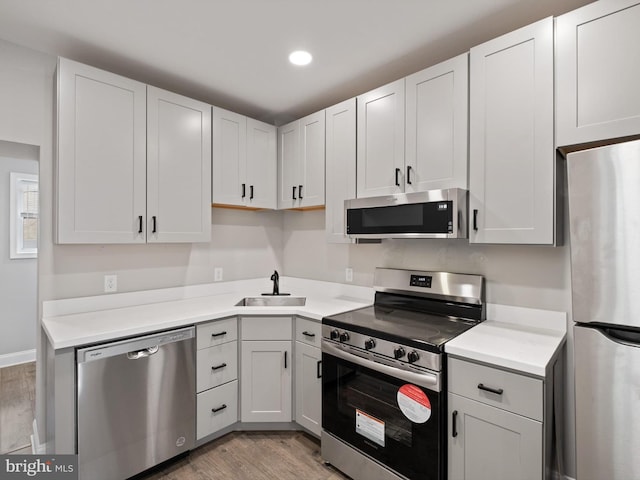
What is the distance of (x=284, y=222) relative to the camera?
11.7 feet

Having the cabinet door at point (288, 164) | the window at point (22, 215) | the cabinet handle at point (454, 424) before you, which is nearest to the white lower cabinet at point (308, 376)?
the cabinet handle at point (454, 424)

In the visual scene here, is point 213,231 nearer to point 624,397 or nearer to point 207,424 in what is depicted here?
point 207,424

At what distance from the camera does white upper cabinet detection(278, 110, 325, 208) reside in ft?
9.00

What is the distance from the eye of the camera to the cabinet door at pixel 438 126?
1925mm

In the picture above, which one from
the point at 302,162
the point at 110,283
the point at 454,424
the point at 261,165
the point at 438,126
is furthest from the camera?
the point at 261,165

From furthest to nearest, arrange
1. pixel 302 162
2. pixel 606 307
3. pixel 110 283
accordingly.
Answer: pixel 302 162, pixel 110 283, pixel 606 307

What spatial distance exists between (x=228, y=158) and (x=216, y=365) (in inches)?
61.6

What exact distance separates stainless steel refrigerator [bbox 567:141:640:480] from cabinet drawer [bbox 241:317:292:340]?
5.43 feet

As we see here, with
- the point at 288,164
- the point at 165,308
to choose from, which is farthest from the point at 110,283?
the point at 288,164

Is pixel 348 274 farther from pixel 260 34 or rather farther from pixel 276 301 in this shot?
pixel 260 34

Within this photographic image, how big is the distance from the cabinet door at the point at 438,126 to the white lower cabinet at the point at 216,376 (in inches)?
61.6

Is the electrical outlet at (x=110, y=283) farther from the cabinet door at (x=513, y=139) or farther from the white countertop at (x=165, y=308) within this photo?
the cabinet door at (x=513, y=139)

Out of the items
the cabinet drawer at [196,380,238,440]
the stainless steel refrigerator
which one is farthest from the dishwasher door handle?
the stainless steel refrigerator

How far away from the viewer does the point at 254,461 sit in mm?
2186
